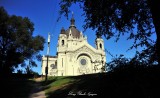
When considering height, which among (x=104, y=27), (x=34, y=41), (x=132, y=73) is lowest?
(x=132, y=73)

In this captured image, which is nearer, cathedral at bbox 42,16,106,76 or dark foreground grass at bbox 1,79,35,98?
dark foreground grass at bbox 1,79,35,98

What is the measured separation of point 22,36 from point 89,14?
2982cm

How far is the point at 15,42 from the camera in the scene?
1624 inches

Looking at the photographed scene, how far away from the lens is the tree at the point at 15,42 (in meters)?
40.1

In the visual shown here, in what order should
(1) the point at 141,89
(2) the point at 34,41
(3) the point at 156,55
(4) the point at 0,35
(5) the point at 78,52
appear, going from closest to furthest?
(1) the point at 141,89
(3) the point at 156,55
(4) the point at 0,35
(2) the point at 34,41
(5) the point at 78,52

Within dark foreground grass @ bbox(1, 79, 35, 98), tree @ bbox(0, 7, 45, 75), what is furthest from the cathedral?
dark foreground grass @ bbox(1, 79, 35, 98)

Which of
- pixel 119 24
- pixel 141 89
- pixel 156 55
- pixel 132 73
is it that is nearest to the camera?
pixel 141 89

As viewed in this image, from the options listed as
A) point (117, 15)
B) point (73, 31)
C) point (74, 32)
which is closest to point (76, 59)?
point (74, 32)

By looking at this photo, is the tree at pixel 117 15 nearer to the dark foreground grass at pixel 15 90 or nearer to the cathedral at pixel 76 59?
the dark foreground grass at pixel 15 90

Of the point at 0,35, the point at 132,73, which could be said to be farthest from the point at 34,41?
the point at 132,73

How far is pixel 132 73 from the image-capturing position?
9125 millimetres

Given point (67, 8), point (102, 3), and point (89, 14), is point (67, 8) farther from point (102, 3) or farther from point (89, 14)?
point (102, 3)

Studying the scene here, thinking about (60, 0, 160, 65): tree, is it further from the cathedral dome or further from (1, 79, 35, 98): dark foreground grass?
the cathedral dome

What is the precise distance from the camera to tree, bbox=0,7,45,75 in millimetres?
40062
